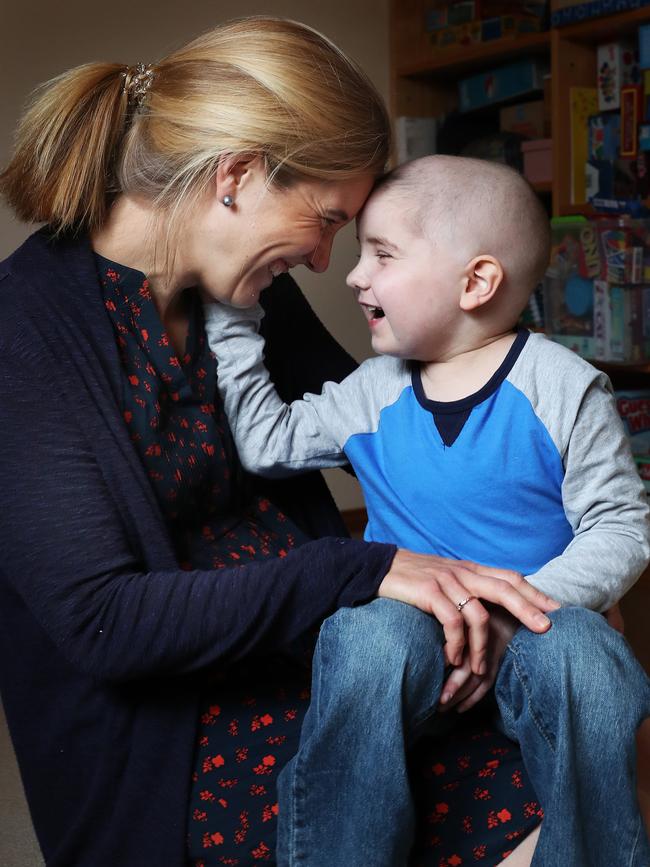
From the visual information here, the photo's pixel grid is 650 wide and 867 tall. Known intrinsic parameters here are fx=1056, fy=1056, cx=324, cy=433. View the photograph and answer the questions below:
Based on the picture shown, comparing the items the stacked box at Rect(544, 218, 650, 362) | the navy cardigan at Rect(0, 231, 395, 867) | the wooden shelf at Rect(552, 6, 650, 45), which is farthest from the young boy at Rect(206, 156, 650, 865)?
the wooden shelf at Rect(552, 6, 650, 45)

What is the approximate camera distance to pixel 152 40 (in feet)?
10.9

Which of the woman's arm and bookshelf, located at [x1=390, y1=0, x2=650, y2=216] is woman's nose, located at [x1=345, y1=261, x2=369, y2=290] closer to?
the woman's arm

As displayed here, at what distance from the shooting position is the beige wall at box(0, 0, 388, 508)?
3.03m

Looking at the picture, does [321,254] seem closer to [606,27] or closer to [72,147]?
[72,147]

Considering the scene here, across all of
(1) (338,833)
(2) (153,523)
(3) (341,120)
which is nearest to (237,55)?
(3) (341,120)

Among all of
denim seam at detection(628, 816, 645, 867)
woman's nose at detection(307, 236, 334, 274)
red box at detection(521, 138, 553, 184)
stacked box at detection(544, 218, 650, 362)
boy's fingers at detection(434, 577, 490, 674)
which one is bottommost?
stacked box at detection(544, 218, 650, 362)

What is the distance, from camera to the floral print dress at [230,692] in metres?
1.18

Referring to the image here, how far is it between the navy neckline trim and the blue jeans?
0.32 meters

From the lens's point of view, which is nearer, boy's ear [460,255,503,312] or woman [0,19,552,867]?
woman [0,19,552,867]

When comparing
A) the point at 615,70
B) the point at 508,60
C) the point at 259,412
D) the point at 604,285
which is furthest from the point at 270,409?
the point at 508,60

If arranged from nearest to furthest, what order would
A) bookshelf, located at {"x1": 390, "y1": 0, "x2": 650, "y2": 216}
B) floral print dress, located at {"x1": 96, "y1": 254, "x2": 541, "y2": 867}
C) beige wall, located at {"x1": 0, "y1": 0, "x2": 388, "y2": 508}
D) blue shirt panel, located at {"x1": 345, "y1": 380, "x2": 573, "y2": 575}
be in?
floral print dress, located at {"x1": 96, "y1": 254, "x2": 541, "y2": 867} < blue shirt panel, located at {"x1": 345, "y1": 380, "x2": 573, "y2": 575} < beige wall, located at {"x1": 0, "y1": 0, "x2": 388, "y2": 508} < bookshelf, located at {"x1": 390, "y1": 0, "x2": 650, "y2": 216}

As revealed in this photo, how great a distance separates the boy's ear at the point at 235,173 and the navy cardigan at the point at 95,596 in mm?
183

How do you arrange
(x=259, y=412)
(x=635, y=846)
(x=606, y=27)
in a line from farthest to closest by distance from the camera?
1. (x=606, y=27)
2. (x=259, y=412)
3. (x=635, y=846)

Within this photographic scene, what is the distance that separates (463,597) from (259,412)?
47 cm
